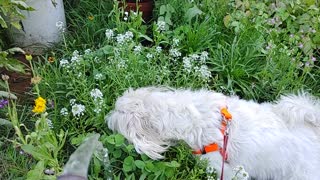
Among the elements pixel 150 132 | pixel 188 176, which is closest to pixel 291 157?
pixel 188 176

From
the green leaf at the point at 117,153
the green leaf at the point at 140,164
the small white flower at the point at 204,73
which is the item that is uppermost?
the small white flower at the point at 204,73

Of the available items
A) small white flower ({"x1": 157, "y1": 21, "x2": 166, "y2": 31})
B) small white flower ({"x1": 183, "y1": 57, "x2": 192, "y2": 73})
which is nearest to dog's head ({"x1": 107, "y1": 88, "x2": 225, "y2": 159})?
small white flower ({"x1": 183, "y1": 57, "x2": 192, "y2": 73})

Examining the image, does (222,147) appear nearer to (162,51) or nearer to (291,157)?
(291,157)

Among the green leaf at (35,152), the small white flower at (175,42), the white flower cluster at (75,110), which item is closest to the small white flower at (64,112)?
the white flower cluster at (75,110)

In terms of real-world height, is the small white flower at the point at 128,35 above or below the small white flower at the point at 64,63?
above

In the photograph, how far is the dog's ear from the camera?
284cm

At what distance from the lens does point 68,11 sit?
15.6 ft

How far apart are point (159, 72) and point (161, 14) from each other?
805mm

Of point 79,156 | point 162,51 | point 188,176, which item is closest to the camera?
point 79,156

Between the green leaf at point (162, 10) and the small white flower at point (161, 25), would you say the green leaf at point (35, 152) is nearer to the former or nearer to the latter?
the small white flower at point (161, 25)

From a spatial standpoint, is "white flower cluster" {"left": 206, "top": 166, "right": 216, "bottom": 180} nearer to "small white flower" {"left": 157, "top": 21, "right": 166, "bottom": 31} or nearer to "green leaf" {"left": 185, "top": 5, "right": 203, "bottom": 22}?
"small white flower" {"left": 157, "top": 21, "right": 166, "bottom": 31}

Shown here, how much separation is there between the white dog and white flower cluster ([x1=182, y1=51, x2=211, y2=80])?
17.3 inches

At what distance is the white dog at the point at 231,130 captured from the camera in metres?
2.86

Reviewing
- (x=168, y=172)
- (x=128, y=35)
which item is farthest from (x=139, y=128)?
(x=128, y=35)
